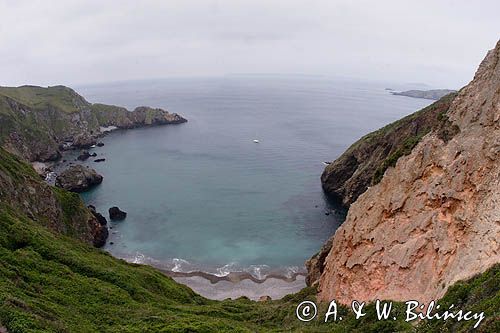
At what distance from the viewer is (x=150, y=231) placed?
80.4 metres

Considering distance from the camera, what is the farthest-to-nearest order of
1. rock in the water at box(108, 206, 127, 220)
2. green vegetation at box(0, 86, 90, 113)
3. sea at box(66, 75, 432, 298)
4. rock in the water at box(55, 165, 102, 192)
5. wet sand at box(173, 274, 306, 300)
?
green vegetation at box(0, 86, 90, 113)
rock in the water at box(55, 165, 102, 192)
rock in the water at box(108, 206, 127, 220)
sea at box(66, 75, 432, 298)
wet sand at box(173, 274, 306, 300)

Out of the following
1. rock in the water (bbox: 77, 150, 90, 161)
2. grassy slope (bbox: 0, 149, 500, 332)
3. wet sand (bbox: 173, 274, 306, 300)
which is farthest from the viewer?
rock in the water (bbox: 77, 150, 90, 161)

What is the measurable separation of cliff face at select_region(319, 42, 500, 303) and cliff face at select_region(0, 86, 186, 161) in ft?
382

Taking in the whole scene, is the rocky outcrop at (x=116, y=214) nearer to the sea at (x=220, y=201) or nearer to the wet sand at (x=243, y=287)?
the sea at (x=220, y=201)

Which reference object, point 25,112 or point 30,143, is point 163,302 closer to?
point 30,143

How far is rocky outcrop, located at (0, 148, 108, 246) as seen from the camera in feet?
179

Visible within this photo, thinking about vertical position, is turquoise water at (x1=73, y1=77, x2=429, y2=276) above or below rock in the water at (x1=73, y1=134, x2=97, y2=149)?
below

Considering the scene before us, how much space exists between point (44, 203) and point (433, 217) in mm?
54227

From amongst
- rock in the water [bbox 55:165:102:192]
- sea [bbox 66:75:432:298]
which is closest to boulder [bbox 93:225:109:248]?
sea [bbox 66:75:432:298]

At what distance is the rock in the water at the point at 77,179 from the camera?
3986 inches

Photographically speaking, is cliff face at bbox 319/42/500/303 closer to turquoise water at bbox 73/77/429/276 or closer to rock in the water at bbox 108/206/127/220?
turquoise water at bbox 73/77/429/276

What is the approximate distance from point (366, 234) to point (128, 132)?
162 metres

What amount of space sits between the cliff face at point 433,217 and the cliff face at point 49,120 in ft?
382
